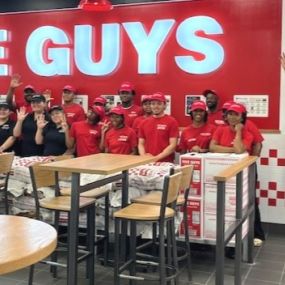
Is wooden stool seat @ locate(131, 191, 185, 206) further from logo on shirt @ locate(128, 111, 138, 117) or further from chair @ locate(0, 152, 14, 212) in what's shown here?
logo on shirt @ locate(128, 111, 138, 117)

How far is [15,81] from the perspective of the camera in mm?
6543

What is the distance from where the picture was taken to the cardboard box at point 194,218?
4176 millimetres

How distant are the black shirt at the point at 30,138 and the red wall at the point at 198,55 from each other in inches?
41.8

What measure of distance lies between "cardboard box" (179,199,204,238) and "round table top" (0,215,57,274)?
7.76ft

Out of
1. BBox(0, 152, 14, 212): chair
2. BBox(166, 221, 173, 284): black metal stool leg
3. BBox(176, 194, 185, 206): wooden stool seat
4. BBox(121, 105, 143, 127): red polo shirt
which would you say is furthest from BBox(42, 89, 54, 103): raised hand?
BBox(166, 221, 173, 284): black metal stool leg

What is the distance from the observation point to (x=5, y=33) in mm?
6742

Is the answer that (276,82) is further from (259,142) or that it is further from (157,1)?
(157,1)

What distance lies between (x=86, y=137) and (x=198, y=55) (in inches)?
66.6

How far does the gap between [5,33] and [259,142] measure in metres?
3.98

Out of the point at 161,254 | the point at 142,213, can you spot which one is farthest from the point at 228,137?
the point at 161,254

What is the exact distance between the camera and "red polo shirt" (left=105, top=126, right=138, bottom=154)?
5043 mm

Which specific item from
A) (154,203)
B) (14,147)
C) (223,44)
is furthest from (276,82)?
(14,147)

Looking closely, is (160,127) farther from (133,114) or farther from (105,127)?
(133,114)

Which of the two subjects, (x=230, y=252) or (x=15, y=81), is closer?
(x=230, y=252)
